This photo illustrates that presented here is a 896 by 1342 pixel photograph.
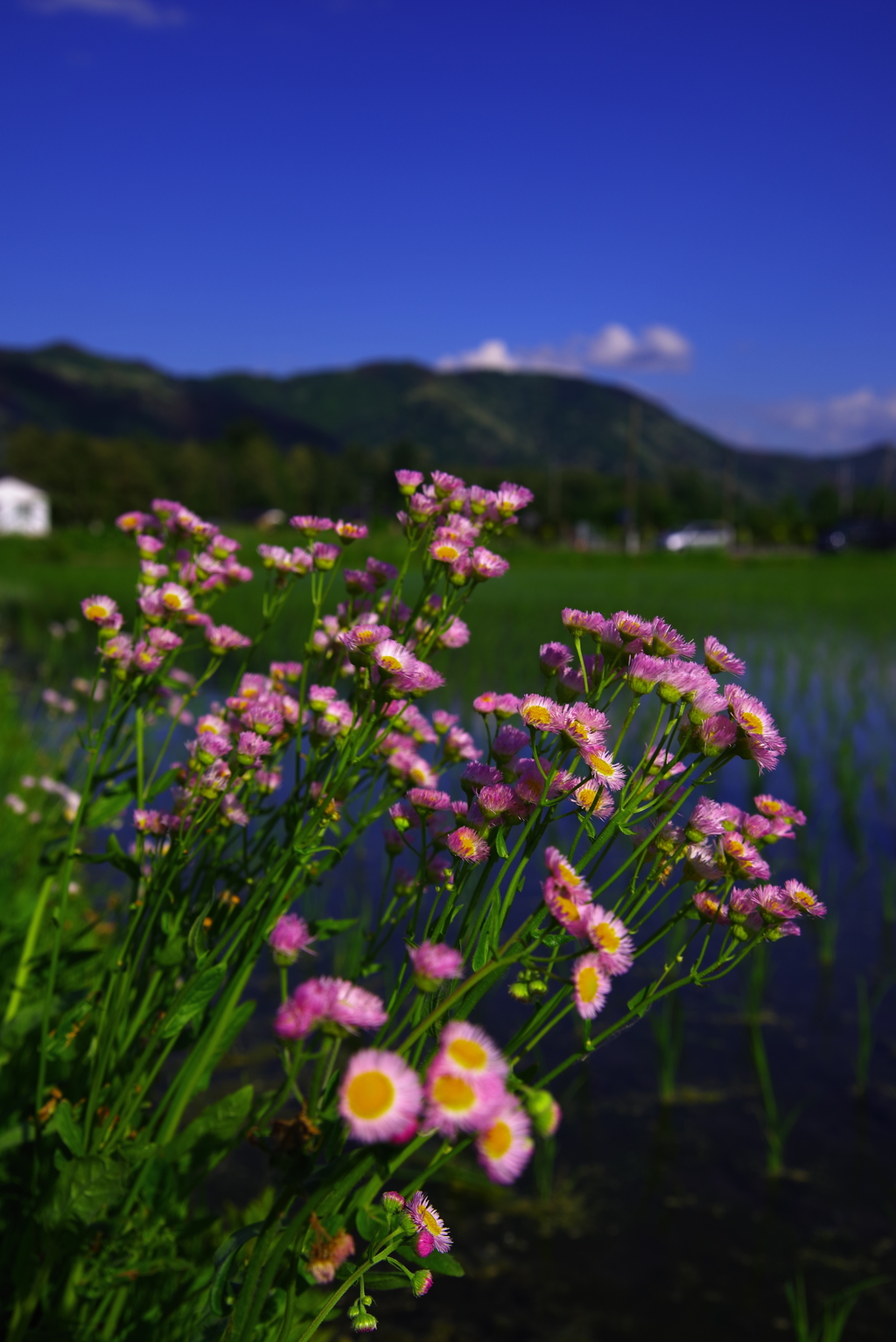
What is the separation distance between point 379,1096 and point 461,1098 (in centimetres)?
5

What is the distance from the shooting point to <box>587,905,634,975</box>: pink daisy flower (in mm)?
728

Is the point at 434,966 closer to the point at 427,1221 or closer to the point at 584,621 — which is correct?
the point at 427,1221

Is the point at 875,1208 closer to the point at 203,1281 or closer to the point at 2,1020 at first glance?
the point at 203,1281

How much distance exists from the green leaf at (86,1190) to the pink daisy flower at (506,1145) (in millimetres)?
741

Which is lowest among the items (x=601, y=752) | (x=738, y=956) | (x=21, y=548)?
(x=21, y=548)

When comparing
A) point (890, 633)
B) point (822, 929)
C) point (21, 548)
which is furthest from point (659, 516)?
point (822, 929)

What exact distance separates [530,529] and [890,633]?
4335cm

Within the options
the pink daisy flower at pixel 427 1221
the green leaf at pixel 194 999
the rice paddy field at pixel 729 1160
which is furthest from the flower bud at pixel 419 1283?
the rice paddy field at pixel 729 1160

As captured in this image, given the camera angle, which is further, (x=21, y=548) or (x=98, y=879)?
(x=21, y=548)

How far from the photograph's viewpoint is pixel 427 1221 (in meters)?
0.81

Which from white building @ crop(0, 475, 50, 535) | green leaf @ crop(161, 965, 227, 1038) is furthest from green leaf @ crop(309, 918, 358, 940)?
white building @ crop(0, 475, 50, 535)

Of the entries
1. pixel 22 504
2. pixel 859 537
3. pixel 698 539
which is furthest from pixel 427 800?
pixel 22 504

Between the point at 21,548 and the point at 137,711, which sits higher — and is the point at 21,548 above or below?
below

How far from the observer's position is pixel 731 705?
3.17 ft
